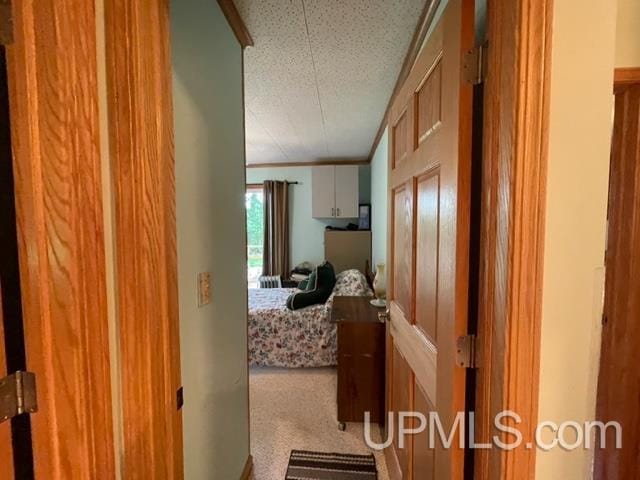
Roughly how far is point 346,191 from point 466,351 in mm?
4063

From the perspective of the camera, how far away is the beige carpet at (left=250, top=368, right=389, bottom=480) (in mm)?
1931

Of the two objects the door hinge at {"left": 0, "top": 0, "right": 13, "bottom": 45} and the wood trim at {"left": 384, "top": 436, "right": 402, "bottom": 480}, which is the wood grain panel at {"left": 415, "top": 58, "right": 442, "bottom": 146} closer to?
the door hinge at {"left": 0, "top": 0, "right": 13, "bottom": 45}

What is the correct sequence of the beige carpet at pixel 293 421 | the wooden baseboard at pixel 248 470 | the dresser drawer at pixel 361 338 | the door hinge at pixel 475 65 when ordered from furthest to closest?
the dresser drawer at pixel 361 338 < the beige carpet at pixel 293 421 < the wooden baseboard at pixel 248 470 < the door hinge at pixel 475 65

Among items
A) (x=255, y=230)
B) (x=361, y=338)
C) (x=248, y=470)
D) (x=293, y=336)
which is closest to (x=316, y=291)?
(x=293, y=336)

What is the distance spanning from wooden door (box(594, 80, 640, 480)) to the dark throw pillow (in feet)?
6.98

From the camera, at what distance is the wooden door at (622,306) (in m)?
1.25

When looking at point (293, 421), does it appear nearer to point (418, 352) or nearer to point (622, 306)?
point (418, 352)

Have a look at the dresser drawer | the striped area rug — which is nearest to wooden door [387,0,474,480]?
the striped area rug

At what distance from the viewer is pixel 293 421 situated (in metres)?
2.27

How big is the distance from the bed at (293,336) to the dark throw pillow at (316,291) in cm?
6

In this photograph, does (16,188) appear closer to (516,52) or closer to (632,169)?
(516,52)

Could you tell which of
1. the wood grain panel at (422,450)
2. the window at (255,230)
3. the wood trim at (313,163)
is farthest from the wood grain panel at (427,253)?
the window at (255,230)

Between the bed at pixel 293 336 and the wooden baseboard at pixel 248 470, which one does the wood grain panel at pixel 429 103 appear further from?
the bed at pixel 293 336

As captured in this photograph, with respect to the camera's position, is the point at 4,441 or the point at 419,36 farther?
the point at 419,36
